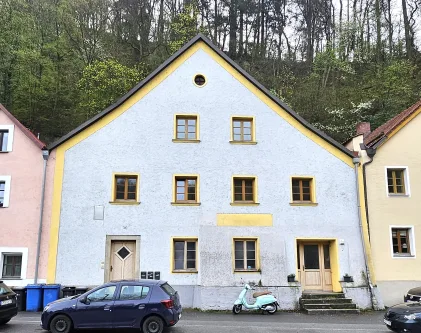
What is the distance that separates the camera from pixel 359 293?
1658 centimetres

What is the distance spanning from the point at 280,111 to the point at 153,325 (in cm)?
1114

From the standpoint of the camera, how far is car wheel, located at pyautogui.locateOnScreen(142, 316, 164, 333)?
11039mm

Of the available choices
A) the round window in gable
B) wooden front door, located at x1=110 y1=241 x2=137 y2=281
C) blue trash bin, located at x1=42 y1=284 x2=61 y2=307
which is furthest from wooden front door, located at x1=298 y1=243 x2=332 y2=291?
blue trash bin, located at x1=42 y1=284 x2=61 y2=307

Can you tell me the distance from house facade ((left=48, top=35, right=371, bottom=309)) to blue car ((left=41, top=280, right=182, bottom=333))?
16.4ft

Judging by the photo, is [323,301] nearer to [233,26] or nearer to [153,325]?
[153,325]

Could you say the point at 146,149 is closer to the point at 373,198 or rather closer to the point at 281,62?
the point at 373,198

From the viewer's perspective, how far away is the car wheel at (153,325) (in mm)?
11039

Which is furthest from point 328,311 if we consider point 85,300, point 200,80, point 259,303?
point 200,80

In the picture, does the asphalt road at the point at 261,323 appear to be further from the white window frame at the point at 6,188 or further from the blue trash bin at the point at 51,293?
the white window frame at the point at 6,188

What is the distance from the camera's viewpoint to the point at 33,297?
49.7ft

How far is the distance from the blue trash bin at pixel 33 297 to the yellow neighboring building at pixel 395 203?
13634 millimetres

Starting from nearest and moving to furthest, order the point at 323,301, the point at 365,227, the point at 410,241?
the point at 323,301 → the point at 365,227 → the point at 410,241

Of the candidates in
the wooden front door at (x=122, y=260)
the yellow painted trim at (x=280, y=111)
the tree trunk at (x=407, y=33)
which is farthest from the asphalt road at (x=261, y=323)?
the tree trunk at (x=407, y=33)

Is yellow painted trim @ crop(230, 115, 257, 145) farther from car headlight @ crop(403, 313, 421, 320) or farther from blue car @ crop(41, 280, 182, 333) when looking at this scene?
car headlight @ crop(403, 313, 421, 320)
